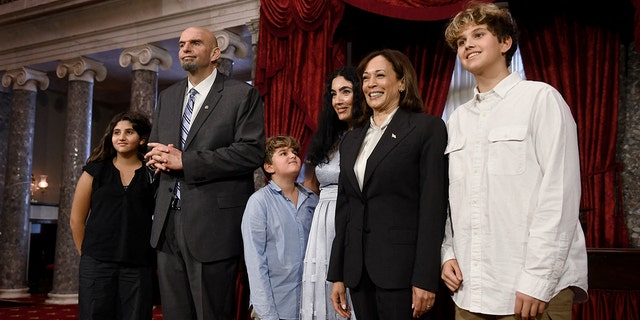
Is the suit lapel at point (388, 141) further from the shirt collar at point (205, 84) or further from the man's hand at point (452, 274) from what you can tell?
the shirt collar at point (205, 84)

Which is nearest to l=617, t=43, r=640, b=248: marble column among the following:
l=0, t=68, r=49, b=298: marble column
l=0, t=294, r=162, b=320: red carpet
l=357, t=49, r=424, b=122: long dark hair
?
l=357, t=49, r=424, b=122: long dark hair

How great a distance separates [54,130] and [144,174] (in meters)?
10.1

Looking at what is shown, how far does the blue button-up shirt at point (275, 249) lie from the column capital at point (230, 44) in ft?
12.7

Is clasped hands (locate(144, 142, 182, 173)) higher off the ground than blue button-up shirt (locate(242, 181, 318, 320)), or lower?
higher

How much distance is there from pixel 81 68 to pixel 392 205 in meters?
7.27

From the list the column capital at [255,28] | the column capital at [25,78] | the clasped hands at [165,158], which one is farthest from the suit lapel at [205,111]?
the column capital at [25,78]

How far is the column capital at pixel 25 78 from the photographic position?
8914 millimetres

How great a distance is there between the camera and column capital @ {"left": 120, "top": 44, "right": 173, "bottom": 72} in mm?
7715

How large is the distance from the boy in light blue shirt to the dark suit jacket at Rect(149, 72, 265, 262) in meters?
0.29

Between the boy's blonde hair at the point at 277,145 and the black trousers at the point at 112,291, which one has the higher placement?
the boy's blonde hair at the point at 277,145

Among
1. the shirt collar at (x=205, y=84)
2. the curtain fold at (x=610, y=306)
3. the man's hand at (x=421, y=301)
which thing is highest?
the shirt collar at (x=205, y=84)

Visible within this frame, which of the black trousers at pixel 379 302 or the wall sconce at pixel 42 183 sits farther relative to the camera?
the wall sconce at pixel 42 183

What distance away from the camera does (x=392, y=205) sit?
2.19 metres

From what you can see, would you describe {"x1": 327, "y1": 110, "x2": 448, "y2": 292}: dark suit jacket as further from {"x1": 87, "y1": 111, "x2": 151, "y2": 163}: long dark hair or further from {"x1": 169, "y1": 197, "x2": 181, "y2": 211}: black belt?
{"x1": 87, "y1": 111, "x2": 151, "y2": 163}: long dark hair
